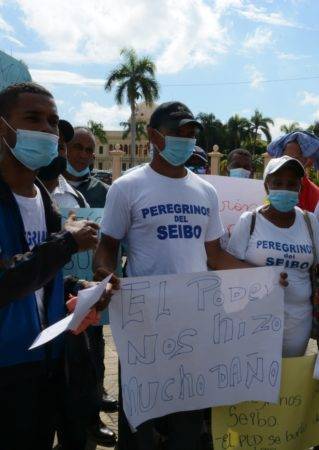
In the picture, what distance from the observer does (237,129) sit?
Result: 200ft

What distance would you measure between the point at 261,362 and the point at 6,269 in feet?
5.08

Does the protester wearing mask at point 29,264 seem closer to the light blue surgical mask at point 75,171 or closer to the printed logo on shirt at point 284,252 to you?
the printed logo on shirt at point 284,252

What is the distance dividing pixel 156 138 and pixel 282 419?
1.67 m

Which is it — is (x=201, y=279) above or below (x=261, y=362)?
above

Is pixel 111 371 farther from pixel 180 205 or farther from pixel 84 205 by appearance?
pixel 180 205

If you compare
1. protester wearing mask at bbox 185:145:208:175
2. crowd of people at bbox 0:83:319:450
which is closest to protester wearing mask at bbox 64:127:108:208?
crowd of people at bbox 0:83:319:450

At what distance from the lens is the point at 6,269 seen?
1868 mm

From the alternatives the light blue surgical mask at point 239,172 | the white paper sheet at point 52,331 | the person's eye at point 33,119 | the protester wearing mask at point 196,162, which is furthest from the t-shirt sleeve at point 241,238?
the light blue surgical mask at point 239,172

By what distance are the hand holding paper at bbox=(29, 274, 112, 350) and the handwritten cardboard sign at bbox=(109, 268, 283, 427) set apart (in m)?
0.37

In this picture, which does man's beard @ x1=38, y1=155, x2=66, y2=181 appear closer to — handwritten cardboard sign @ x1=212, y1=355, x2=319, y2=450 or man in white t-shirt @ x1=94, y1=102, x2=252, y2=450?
man in white t-shirt @ x1=94, y1=102, x2=252, y2=450

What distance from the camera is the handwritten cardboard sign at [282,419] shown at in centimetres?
284

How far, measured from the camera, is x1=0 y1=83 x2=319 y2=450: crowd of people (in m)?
2.02

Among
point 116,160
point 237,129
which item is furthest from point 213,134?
point 116,160

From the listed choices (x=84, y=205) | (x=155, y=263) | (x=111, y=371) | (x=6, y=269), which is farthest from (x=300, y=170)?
(x=111, y=371)
